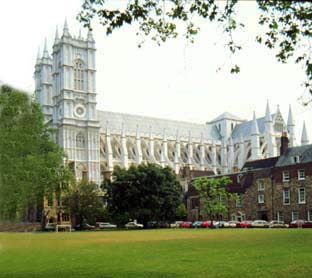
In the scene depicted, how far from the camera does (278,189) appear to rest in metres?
59.7

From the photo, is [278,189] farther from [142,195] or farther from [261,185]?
[142,195]

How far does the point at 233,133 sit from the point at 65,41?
55.6 meters

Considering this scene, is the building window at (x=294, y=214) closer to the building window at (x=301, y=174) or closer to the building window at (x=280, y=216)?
the building window at (x=280, y=216)

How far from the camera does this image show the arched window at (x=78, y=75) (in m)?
113

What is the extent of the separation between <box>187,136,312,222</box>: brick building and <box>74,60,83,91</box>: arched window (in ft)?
181

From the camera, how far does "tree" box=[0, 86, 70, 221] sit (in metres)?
40.9

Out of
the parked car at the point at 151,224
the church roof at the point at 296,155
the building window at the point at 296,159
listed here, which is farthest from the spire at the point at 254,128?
the parked car at the point at 151,224

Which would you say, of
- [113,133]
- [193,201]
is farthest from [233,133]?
[193,201]

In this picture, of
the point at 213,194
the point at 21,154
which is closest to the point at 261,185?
the point at 213,194

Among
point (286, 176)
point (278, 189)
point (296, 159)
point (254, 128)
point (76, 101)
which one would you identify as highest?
point (76, 101)

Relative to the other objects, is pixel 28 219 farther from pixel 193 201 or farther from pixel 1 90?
pixel 1 90

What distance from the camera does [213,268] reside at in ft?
45.2

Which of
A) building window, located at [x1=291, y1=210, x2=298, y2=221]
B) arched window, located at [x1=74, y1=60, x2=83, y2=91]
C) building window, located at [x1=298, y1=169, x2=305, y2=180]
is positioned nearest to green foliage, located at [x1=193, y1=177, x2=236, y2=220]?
building window, located at [x1=291, y1=210, x2=298, y2=221]

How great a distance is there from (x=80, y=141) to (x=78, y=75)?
579 inches
